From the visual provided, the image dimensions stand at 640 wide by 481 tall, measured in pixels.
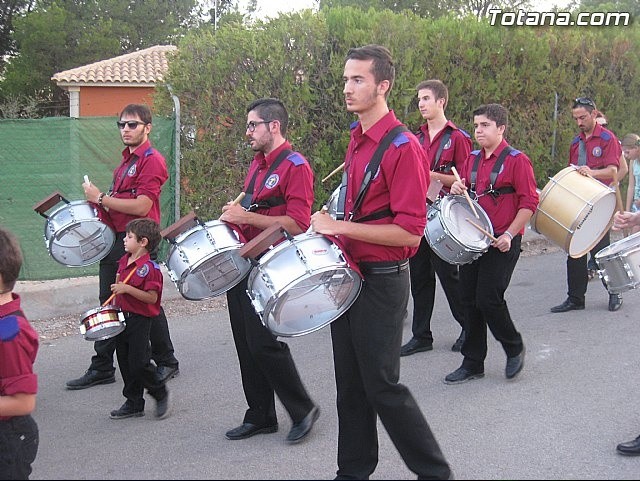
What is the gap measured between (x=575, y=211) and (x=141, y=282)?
338 cm

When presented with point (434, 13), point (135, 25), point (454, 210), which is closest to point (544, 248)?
point (454, 210)

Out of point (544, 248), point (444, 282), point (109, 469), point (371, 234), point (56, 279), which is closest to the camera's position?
point (371, 234)

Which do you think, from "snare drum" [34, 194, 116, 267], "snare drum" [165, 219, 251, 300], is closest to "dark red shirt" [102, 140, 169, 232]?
"snare drum" [34, 194, 116, 267]

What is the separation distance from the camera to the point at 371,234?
143 inches

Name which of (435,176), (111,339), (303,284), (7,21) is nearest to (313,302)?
(303,284)

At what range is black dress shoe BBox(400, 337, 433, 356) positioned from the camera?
6.66 metres

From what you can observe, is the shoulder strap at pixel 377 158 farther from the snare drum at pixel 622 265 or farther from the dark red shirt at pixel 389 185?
the snare drum at pixel 622 265

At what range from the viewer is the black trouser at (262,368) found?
4707mm

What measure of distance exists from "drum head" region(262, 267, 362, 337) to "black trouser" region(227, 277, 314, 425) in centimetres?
70

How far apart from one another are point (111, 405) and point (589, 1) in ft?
130

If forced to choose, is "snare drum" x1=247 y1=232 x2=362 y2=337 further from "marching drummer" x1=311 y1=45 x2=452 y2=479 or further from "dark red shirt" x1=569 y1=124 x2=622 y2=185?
"dark red shirt" x1=569 y1=124 x2=622 y2=185

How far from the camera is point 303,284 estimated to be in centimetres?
380

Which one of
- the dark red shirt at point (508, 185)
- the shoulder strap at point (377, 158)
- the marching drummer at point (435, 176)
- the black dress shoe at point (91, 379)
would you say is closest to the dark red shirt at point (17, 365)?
the shoulder strap at point (377, 158)

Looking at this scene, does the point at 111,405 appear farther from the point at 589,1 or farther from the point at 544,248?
the point at 589,1
